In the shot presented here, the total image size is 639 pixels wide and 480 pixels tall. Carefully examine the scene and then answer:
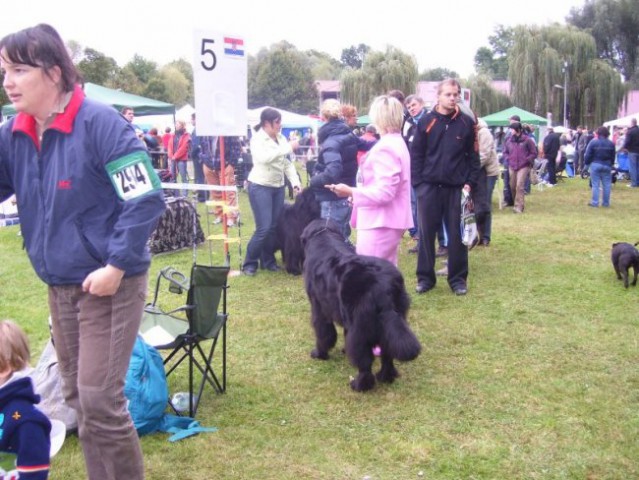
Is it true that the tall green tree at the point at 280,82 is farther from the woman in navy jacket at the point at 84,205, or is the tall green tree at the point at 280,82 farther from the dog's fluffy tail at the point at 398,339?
the woman in navy jacket at the point at 84,205

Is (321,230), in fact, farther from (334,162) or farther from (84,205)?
(84,205)

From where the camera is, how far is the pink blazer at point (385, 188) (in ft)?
15.3

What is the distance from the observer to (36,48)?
203 cm

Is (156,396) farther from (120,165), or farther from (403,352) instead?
(120,165)

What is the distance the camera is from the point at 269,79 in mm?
61719

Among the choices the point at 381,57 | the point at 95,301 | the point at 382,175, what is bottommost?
the point at 95,301

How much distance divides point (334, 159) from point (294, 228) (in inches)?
50.9

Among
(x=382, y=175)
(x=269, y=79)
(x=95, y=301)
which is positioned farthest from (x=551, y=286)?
(x=269, y=79)

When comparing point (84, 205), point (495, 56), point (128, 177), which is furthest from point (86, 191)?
point (495, 56)

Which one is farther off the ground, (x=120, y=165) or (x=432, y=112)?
(x=432, y=112)

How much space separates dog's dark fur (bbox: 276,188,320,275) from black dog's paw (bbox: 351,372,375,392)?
9.62 feet

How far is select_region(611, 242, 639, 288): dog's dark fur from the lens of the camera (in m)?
6.50

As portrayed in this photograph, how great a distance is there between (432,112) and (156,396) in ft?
12.6

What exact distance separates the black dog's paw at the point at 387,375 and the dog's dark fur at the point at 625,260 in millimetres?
3642
